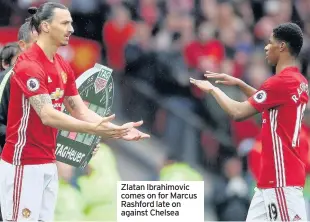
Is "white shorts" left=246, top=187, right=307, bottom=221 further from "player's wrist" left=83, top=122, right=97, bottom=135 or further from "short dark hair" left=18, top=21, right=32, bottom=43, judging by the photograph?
"short dark hair" left=18, top=21, right=32, bottom=43

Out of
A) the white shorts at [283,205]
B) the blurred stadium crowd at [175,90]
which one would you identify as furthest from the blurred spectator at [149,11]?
the white shorts at [283,205]


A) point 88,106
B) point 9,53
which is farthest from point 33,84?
point 88,106

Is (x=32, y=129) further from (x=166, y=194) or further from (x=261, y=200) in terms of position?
(x=166, y=194)

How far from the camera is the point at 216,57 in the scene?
9.09 m

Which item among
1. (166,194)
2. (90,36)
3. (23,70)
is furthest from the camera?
(90,36)

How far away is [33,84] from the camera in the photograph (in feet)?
18.4

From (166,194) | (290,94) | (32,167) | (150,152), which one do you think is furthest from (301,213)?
(150,152)

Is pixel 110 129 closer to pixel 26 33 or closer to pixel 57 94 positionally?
pixel 57 94

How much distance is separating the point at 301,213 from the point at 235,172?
3272 mm

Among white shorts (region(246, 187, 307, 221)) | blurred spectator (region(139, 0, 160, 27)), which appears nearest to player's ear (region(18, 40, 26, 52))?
white shorts (region(246, 187, 307, 221))

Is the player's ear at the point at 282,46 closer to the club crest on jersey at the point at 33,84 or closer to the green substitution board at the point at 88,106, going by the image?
the club crest on jersey at the point at 33,84

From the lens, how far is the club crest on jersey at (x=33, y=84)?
18.4ft
